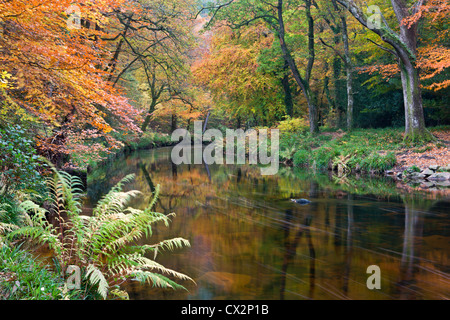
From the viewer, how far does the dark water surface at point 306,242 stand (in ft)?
14.8

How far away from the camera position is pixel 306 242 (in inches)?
251

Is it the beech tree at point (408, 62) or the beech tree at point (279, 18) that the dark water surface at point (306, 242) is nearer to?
the beech tree at point (408, 62)

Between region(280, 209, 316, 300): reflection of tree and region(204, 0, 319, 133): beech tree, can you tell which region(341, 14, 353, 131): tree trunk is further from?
region(280, 209, 316, 300): reflection of tree

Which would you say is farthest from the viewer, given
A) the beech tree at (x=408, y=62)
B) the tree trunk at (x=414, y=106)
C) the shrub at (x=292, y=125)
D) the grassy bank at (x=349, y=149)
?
the shrub at (x=292, y=125)

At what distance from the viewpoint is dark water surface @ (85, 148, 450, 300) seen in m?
4.50

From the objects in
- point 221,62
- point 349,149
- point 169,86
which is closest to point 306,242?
point 349,149

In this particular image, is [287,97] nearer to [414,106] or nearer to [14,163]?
[414,106]

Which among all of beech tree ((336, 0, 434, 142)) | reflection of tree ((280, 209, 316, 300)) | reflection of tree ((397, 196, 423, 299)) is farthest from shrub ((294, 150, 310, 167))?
reflection of tree ((280, 209, 316, 300))

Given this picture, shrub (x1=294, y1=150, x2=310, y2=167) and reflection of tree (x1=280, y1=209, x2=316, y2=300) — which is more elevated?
shrub (x1=294, y1=150, x2=310, y2=167)

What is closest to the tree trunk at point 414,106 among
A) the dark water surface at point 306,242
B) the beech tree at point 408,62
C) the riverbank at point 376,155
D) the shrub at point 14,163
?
the beech tree at point 408,62

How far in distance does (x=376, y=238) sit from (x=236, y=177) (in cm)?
993

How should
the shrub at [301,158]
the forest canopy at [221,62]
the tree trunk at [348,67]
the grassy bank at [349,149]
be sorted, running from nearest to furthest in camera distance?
the forest canopy at [221,62] → the grassy bank at [349,149] → the tree trunk at [348,67] → the shrub at [301,158]

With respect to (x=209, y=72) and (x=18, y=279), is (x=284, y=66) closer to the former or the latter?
(x=209, y=72)
